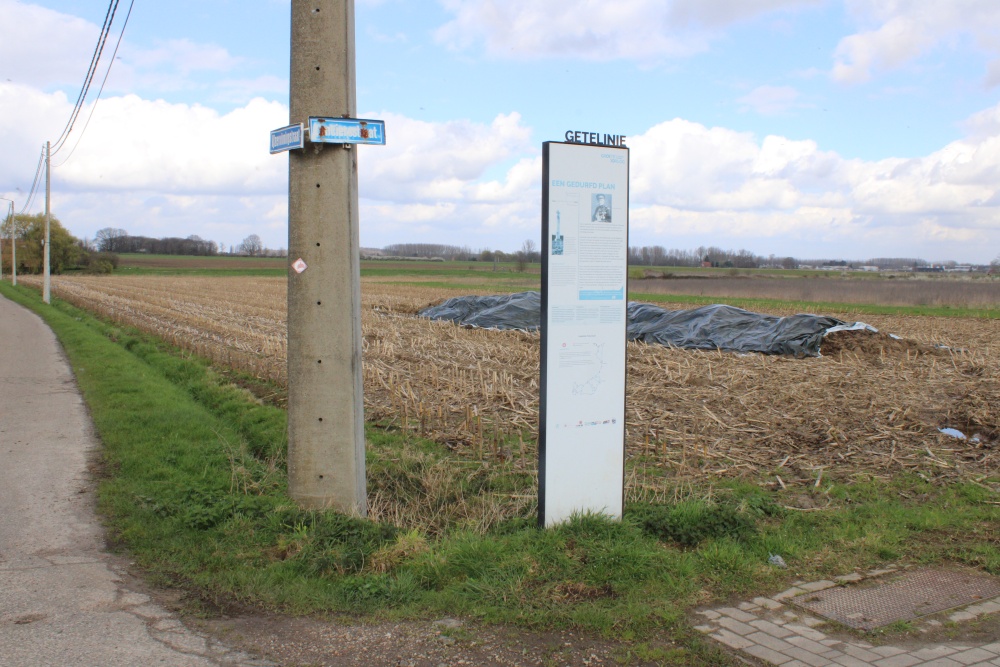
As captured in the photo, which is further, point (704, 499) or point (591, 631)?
point (704, 499)

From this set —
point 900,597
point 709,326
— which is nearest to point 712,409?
point 900,597

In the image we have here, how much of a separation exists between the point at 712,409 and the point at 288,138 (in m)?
6.85

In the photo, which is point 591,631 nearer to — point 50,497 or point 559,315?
point 559,315

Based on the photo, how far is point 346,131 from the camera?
5.79 metres

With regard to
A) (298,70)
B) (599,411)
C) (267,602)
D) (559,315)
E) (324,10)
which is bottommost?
(267,602)

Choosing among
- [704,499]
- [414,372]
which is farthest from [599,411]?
[414,372]

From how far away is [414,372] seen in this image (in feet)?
45.3

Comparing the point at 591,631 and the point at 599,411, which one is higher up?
the point at 599,411

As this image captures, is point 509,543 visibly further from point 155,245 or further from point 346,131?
point 155,245

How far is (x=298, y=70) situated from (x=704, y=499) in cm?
446

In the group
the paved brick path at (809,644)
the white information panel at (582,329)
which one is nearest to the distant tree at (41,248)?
the white information panel at (582,329)

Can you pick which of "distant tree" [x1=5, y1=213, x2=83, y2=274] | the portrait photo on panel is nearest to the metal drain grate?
the portrait photo on panel

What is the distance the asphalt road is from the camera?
4.04 metres

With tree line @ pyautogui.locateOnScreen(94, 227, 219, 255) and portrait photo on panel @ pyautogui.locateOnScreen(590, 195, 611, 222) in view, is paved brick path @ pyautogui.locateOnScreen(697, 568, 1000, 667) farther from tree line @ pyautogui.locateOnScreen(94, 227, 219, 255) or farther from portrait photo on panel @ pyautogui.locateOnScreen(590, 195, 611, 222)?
tree line @ pyautogui.locateOnScreen(94, 227, 219, 255)
